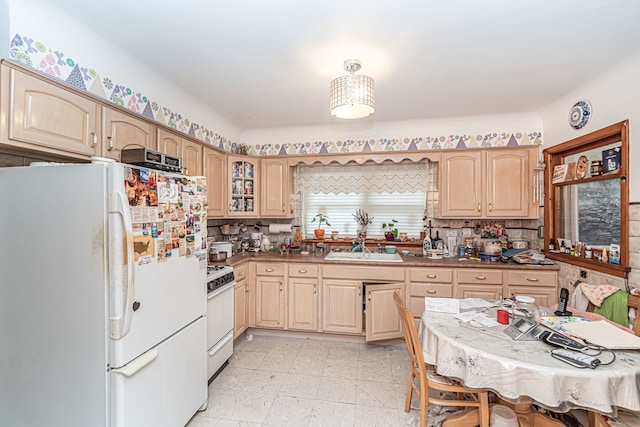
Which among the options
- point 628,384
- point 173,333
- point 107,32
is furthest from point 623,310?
point 107,32

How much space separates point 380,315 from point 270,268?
126cm

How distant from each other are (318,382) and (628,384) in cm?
186

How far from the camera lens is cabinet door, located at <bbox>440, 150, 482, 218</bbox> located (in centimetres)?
318

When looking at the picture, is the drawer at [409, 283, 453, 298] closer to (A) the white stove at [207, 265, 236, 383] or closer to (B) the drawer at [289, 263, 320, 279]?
(B) the drawer at [289, 263, 320, 279]

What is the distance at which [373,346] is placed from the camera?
2963 mm

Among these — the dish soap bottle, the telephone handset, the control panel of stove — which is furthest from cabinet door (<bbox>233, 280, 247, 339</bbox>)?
the telephone handset

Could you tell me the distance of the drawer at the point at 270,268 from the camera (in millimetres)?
3121

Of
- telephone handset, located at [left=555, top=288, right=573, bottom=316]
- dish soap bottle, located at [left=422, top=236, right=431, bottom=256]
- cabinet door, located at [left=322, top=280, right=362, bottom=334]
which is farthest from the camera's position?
dish soap bottle, located at [left=422, top=236, right=431, bottom=256]

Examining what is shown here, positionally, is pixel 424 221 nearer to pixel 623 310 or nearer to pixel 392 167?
pixel 392 167

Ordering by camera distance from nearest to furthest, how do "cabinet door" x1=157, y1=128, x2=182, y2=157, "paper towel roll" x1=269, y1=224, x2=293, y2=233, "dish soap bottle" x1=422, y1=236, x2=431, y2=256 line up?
1. "cabinet door" x1=157, y1=128, x2=182, y2=157
2. "dish soap bottle" x1=422, y1=236, x2=431, y2=256
3. "paper towel roll" x1=269, y1=224, x2=293, y2=233

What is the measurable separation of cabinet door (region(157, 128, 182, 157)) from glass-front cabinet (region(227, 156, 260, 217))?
84 centimetres

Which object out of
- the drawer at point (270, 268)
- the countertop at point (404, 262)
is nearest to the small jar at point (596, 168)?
the countertop at point (404, 262)

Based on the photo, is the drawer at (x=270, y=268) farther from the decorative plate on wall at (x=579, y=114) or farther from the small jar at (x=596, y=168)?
the decorative plate on wall at (x=579, y=114)

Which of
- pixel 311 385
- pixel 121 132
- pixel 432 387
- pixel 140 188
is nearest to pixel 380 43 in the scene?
pixel 140 188
